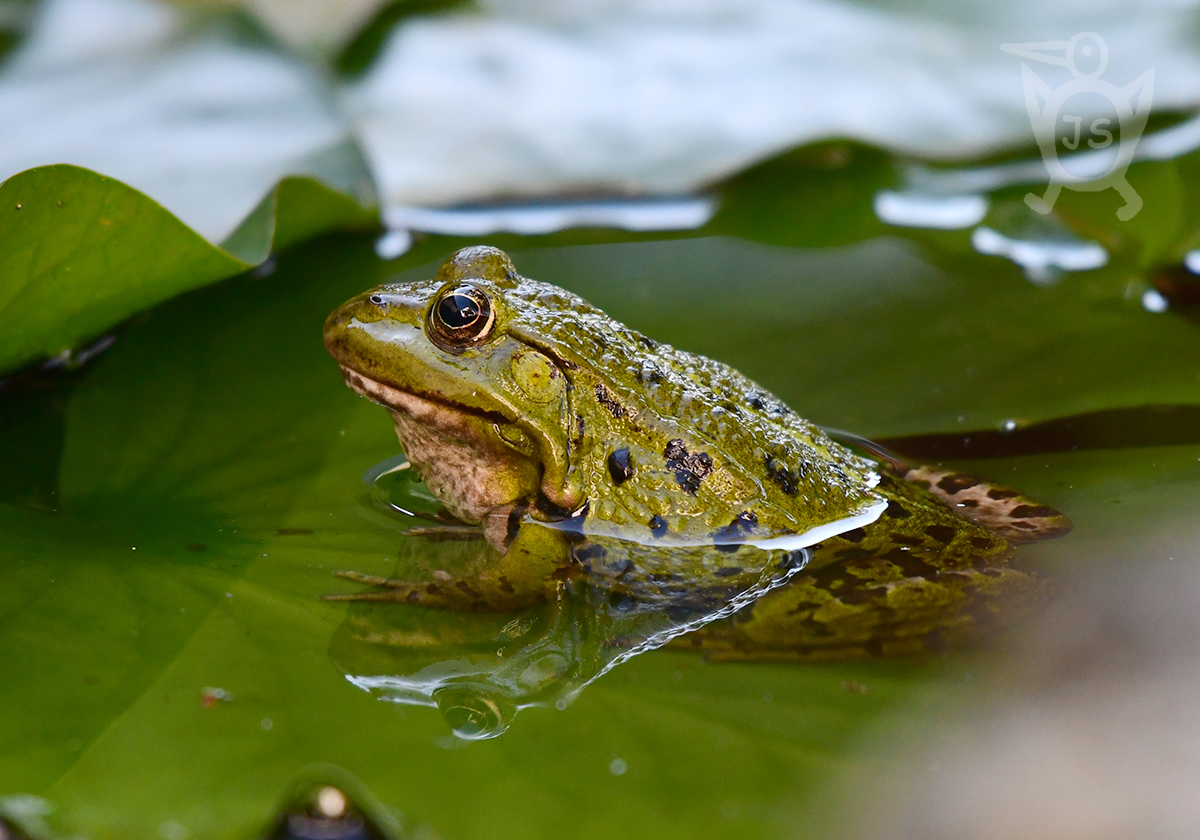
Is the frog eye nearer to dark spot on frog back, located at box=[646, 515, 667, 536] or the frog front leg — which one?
the frog front leg

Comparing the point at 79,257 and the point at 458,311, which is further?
the point at 458,311

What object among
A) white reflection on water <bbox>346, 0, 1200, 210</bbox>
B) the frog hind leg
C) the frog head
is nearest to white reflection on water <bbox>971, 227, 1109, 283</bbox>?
white reflection on water <bbox>346, 0, 1200, 210</bbox>

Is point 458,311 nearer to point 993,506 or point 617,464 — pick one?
point 617,464

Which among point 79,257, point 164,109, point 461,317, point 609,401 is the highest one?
point 164,109

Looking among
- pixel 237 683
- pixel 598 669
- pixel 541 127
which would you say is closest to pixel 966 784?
pixel 598 669

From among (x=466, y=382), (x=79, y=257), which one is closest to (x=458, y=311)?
(x=466, y=382)

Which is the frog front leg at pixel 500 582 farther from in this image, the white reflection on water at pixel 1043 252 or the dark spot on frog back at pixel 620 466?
the white reflection on water at pixel 1043 252
